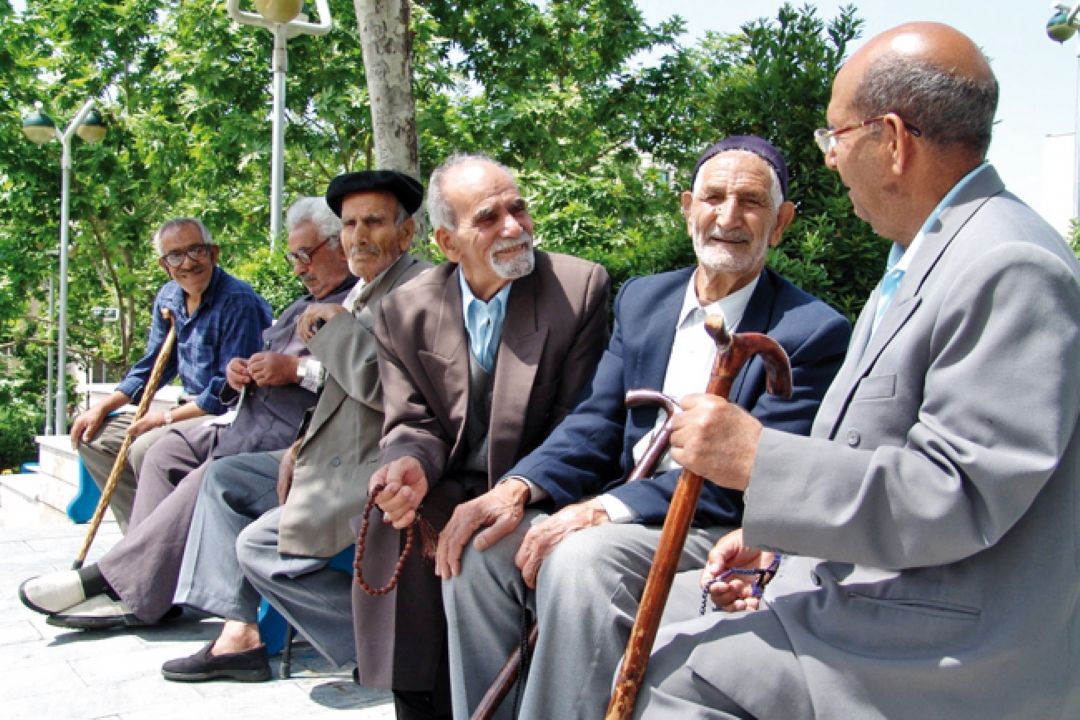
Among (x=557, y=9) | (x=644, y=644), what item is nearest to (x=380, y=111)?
(x=644, y=644)

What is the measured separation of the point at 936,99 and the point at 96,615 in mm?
4342

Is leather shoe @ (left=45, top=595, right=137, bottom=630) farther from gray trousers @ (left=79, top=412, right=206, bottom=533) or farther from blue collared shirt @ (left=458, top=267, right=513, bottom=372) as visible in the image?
blue collared shirt @ (left=458, top=267, right=513, bottom=372)

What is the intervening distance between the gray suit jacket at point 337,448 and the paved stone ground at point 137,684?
2.05ft

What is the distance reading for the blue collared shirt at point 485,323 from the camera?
136 inches

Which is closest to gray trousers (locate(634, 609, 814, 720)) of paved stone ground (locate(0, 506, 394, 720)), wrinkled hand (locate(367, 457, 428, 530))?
wrinkled hand (locate(367, 457, 428, 530))

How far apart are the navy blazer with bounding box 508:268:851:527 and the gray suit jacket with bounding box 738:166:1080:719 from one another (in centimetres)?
84

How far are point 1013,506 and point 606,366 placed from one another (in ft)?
5.45

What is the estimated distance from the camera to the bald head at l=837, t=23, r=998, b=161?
1.81m

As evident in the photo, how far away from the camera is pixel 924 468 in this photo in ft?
5.32

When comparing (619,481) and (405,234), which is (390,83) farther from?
(619,481)

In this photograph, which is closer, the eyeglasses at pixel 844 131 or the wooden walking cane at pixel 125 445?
the eyeglasses at pixel 844 131

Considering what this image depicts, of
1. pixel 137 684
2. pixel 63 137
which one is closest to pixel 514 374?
pixel 137 684

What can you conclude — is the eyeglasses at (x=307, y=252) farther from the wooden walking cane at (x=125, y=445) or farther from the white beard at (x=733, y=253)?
the white beard at (x=733, y=253)

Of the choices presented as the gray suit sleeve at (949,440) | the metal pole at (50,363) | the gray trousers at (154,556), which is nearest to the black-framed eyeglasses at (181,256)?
the gray trousers at (154,556)
